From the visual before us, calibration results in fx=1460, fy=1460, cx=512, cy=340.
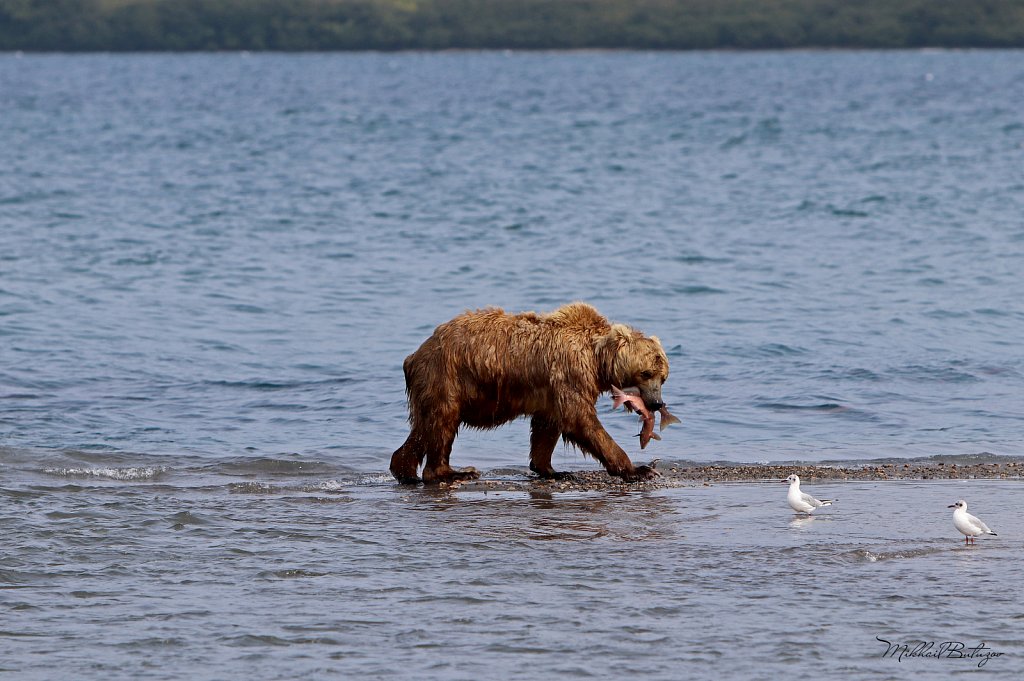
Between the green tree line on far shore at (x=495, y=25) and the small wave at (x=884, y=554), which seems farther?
the green tree line on far shore at (x=495, y=25)

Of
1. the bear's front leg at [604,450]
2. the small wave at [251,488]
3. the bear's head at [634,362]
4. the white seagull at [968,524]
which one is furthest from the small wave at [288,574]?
the white seagull at [968,524]

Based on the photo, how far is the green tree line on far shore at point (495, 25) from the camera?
178m

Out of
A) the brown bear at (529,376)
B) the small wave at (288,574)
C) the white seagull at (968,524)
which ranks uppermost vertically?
the brown bear at (529,376)

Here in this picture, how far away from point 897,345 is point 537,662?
11.4m

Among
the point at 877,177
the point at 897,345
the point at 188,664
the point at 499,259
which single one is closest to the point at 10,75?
the point at 877,177

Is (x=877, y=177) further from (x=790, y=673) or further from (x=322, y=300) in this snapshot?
(x=790, y=673)

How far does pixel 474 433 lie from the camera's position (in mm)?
13164

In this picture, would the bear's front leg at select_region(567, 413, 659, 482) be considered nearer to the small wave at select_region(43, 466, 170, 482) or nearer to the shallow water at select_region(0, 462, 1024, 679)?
the shallow water at select_region(0, 462, 1024, 679)

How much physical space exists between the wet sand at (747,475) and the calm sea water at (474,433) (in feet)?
1.00

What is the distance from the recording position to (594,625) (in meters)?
7.17

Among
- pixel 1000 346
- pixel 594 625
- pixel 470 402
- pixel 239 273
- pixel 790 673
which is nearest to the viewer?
pixel 790 673

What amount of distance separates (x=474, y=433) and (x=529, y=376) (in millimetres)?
2683

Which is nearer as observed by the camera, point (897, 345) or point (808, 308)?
point (897, 345)

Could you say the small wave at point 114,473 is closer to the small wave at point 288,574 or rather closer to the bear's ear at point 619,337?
the small wave at point 288,574
